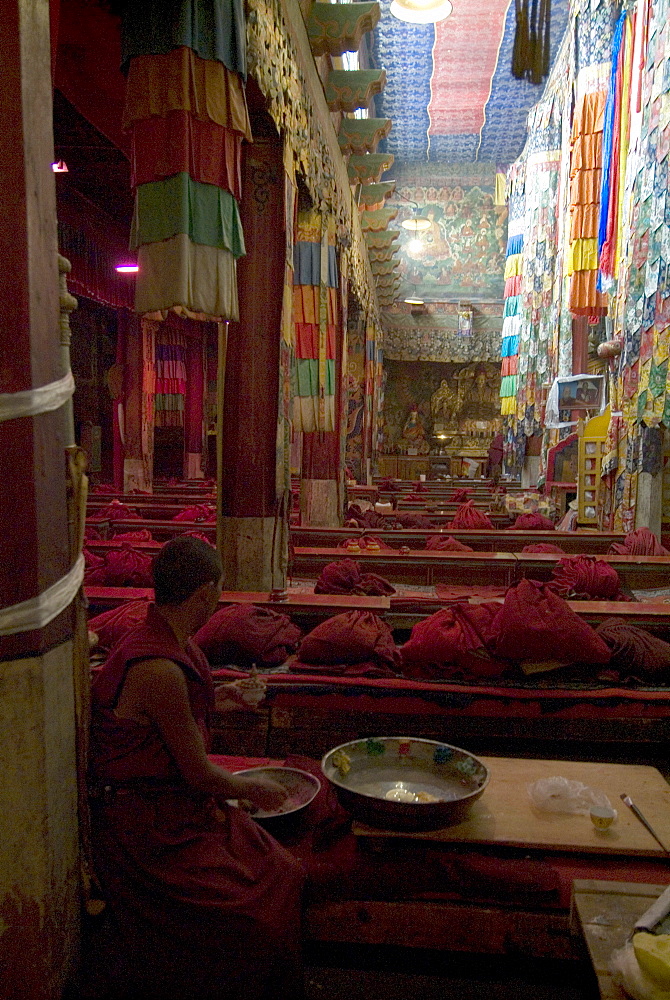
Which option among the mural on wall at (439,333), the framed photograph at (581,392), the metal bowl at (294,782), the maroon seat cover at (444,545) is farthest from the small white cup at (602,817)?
the mural on wall at (439,333)

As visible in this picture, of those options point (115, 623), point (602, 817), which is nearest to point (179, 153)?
point (115, 623)

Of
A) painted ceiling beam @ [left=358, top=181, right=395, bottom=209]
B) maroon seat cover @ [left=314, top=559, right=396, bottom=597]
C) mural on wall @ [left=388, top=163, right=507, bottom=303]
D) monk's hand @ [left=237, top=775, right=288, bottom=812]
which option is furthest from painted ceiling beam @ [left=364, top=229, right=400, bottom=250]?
monk's hand @ [left=237, top=775, right=288, bottom=812]

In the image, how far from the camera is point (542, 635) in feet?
11.9

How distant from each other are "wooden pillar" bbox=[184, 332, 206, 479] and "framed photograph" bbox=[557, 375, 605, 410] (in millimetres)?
8555

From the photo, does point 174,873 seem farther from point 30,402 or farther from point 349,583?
point 349,583

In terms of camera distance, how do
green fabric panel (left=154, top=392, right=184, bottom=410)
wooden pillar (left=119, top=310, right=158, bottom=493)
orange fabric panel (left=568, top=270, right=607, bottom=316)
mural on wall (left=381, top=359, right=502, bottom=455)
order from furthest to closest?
1. mural on wall (left=381, top=359, right=502, bottom=455)
2. green fabric panel (left=154, top=392, right=184, bottom=410)
3. wooden pillar (left=119, top=310, right=158, bottom=493)
4. orange fabric panel (left=568, top=270, right=607, bottom=316)

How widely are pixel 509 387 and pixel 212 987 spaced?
695 inches

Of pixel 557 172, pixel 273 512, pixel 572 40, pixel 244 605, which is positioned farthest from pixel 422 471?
pixel 244 605

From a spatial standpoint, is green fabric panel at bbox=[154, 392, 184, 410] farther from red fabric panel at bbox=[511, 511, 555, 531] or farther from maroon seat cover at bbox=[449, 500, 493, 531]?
red fabric panel at bbox=[511, 511, 555, 531]

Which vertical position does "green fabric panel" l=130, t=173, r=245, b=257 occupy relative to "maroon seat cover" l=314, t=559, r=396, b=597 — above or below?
above

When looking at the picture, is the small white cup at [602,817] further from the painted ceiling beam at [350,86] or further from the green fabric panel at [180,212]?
the painted ceiling beam at [350,86]

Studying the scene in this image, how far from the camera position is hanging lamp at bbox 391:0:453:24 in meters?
12.2

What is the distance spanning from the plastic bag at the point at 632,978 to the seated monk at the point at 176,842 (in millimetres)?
818

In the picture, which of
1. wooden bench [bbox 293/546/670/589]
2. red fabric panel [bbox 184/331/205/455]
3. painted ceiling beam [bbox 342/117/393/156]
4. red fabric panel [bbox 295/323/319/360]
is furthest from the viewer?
red fabric panel [bbox 184/331/205/455]
